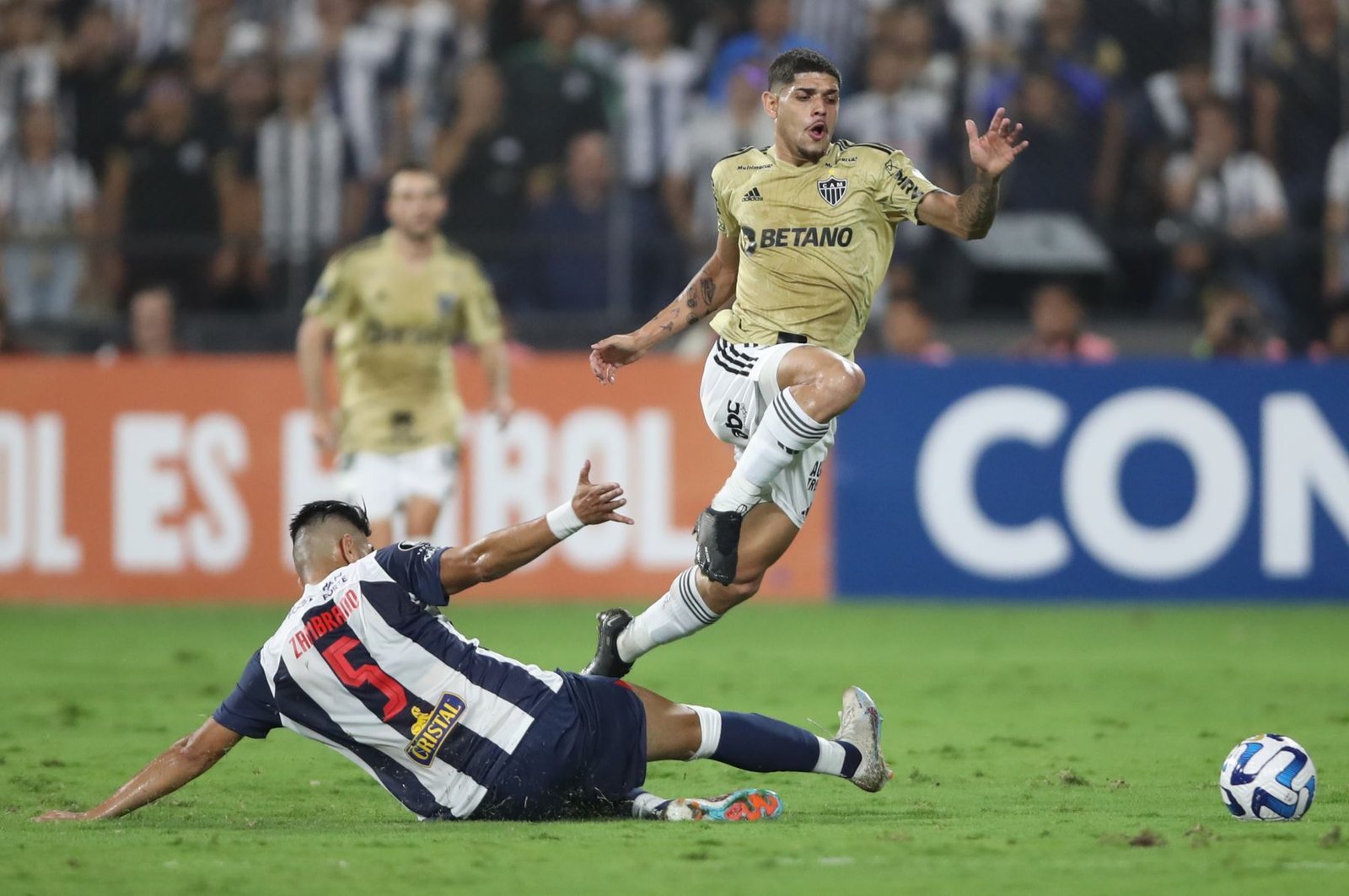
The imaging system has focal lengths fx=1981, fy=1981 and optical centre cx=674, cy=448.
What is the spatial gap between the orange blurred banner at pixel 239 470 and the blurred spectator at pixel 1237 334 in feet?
10.5

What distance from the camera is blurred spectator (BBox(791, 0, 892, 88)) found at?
16453 mm

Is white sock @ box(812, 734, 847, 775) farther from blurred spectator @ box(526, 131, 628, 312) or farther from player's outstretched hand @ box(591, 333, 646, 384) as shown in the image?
blurred spectator @ box(526, 131, 628, 312)

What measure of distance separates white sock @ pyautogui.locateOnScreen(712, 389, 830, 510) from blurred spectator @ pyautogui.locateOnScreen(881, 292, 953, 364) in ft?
25.0

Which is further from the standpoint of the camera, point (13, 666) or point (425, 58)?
point (425, 58)

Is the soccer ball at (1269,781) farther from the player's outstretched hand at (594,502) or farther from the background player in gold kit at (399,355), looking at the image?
the background player in gold kit at (399,355)

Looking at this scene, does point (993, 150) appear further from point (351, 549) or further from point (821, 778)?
point (351, 549)

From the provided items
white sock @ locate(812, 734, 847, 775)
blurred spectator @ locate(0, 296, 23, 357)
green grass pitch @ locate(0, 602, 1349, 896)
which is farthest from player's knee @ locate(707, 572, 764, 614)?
blurred spectator @ locate(0, 296, 23, 357)

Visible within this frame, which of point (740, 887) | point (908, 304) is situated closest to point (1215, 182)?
point (908, 304)

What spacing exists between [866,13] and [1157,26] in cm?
243

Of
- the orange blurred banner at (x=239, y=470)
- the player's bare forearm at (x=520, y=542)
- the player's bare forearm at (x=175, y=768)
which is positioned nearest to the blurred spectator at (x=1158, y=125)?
the orange blurred banner at (x=239, y=470)

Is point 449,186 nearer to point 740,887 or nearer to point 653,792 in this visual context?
point 653,792

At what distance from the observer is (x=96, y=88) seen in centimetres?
1633

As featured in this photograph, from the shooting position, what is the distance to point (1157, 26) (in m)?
16.6

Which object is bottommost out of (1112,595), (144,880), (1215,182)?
(1112,595)
